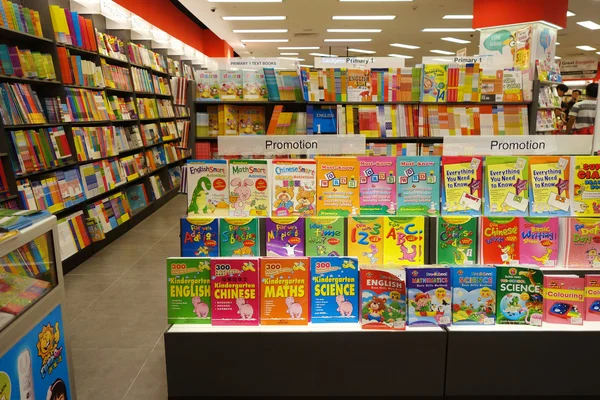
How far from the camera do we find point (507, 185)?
7.90ft

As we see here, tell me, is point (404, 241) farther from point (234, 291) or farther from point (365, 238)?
point (234, 291)

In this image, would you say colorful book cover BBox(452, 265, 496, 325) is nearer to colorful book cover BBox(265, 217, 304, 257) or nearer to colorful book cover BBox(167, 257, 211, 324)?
colorful book cover BBox(265, 217, 304, 257)

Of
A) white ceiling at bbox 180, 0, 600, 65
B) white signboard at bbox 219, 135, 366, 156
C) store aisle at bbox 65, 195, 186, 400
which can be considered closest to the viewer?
store aisle at bbox 65, 195, 186, 400

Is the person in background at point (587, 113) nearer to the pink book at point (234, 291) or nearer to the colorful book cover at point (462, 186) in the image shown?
the colorful book cover at point (462, 186)

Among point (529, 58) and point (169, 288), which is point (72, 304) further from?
point (529, 58)

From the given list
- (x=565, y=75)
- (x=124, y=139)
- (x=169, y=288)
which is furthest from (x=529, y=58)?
(x=565, y=75)

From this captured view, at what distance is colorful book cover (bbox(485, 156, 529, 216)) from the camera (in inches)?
94.5

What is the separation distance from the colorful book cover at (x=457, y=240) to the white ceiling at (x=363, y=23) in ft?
27.2

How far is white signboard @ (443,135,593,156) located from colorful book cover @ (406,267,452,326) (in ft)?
3.34

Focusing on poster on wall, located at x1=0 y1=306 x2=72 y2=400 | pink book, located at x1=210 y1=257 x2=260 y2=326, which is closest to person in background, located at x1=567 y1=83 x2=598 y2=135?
pink book, located at x1=210 y1=257 x2=260 y2=326

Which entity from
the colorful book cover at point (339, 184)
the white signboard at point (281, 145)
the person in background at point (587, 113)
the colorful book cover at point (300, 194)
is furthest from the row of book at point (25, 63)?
the person in background at point (587, 113)

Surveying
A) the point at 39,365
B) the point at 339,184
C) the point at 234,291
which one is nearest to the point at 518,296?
the point at 339,184

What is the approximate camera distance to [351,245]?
7.69ft

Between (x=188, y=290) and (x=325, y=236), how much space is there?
71 centimetres
